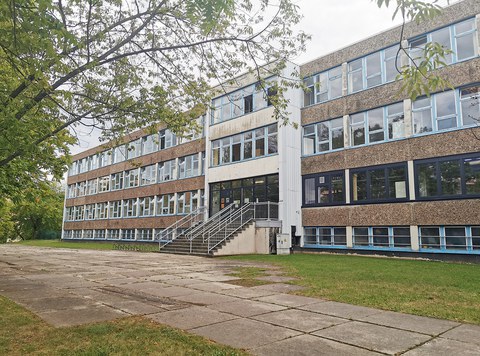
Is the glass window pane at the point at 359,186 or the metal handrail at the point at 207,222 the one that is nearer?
the glass window pane at the point at 359,186

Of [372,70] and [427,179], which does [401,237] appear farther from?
[372,70]

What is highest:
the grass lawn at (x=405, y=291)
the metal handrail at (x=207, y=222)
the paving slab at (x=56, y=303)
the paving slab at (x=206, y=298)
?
the metal handrail at (x=207, y=222)

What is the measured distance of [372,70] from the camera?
2131 cm

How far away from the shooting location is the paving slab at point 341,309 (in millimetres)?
5867

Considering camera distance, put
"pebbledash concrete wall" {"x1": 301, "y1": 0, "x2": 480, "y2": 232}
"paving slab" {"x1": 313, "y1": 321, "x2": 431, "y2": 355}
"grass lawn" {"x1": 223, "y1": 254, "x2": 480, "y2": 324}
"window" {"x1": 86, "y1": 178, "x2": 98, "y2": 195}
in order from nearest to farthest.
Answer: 1. "paving slab" {"x1": 313, "y1": 321, "x2": 431, "y2": 355}
2. "grass lawn" {"x1": 223, "y1": 254, "x2": 480, "y2": 324}
3. "pebbledash concrete wall" {"x1": 301, "y1": 0, "x2": 480, "y2": 232}
4. "window" {"x1": 86, "y1": 178, "x2": 98, "y2": 195}

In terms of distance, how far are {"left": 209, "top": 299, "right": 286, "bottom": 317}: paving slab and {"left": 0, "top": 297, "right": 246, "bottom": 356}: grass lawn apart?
1.37 meters

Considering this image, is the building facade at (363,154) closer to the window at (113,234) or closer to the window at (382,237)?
the window at (382,237)

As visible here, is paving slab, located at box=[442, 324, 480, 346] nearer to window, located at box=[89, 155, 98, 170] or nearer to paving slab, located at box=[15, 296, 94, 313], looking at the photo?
paving slab, located at box=[15, 296, 94, 313]

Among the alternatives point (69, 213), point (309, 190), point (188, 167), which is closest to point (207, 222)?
point (309, 190)

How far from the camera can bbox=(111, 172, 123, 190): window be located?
4181cm

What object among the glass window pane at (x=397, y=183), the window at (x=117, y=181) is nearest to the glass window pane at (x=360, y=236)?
the glass window pane at (x=397, y=183)

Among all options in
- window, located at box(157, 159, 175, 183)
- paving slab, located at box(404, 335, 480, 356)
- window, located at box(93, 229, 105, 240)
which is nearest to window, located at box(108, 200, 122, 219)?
window, located at box(93, 229, 105, 240)

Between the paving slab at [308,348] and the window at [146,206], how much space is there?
106 feet

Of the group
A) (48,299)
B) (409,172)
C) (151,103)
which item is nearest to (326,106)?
(409,172)
